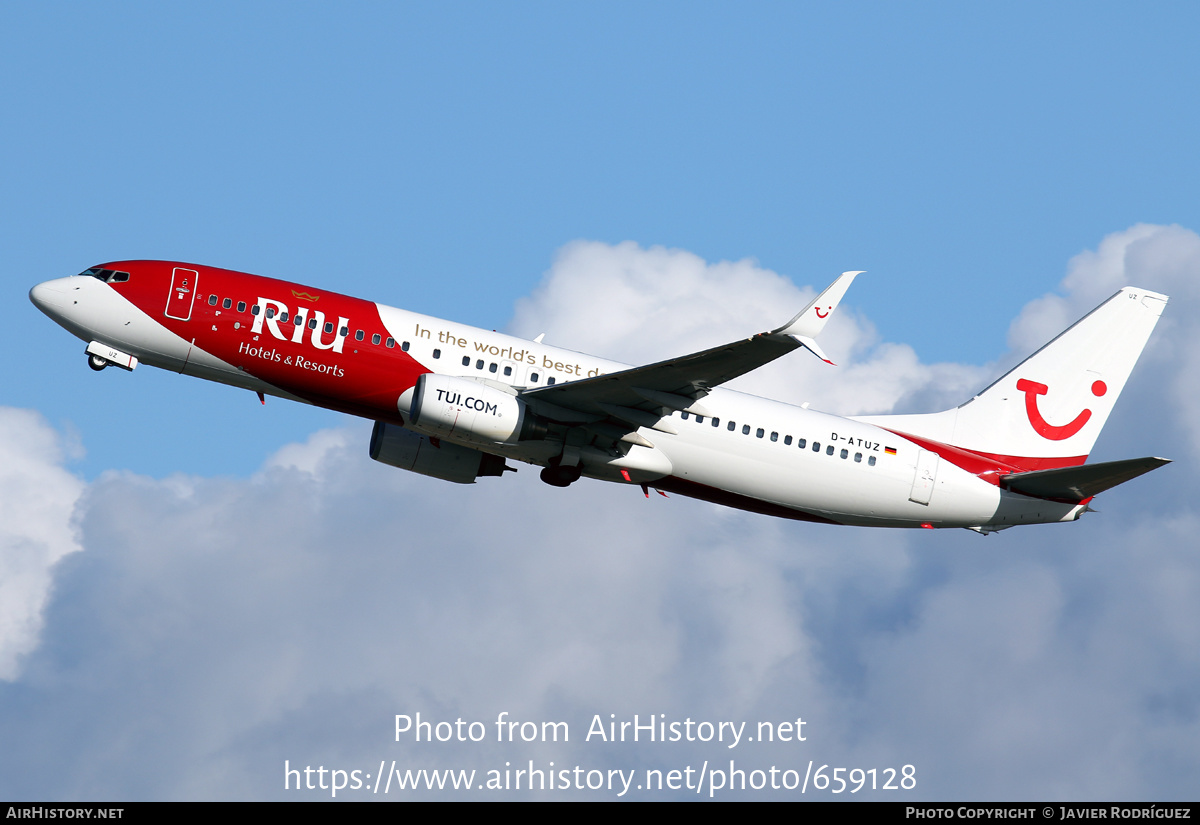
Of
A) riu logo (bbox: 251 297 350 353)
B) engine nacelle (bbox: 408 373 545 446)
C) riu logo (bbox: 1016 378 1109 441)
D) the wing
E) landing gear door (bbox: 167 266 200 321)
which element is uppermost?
→ riu logo (bbox: 1016 378 1109 441)

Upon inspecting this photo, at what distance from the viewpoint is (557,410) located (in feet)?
125

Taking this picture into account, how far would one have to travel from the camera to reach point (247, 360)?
122 ft

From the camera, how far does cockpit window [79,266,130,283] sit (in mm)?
38094

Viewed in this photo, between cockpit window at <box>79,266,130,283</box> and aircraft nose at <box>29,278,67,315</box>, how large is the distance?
2.82 ft

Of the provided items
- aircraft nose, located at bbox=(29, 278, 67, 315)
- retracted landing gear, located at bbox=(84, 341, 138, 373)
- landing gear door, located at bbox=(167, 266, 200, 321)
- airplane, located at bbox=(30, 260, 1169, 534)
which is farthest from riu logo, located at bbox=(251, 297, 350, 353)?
aircraft nose, located at bbox=(29, 278, 67, 315)

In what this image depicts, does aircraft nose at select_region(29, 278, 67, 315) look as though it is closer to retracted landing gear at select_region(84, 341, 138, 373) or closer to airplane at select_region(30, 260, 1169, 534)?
airplane at select_region(30, 260, 1169, 534)

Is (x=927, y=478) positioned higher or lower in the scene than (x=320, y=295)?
lower

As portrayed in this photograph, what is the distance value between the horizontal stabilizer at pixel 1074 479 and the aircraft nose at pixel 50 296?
29.6m
